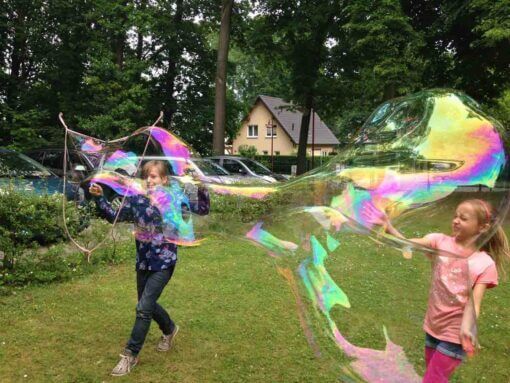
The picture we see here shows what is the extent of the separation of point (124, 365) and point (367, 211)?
2.44m

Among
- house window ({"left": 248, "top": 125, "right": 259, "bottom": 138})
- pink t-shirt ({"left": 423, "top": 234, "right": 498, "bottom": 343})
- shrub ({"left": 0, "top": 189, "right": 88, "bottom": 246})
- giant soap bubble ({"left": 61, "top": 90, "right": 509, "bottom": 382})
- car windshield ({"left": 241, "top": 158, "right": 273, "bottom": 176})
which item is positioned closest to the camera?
pink t-shirt ({"left": 423, "top": 234, "right": 498, "bottom": 343})

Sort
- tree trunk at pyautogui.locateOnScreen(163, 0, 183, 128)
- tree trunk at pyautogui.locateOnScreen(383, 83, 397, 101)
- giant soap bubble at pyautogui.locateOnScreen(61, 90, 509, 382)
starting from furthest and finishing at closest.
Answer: tree trunk at pyautogui.locateOnScreen(163, 0, 183, 128)
tree trunk at pyautogui.locateOnScreen(383, 83, 397, 101)
giant soap bubble at pyautogui.locateOnScreen(61, 90, 509, 382)

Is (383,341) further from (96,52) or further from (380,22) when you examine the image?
(96,52)

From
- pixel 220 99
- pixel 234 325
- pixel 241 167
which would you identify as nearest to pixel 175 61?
pixel 220 99

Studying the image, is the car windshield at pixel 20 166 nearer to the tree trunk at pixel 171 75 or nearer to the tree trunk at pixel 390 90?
the tree trunk at pixel 390 90

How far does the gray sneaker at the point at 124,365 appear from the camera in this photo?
158 inches

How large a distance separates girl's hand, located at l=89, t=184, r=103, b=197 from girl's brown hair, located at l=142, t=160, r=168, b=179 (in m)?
0.39

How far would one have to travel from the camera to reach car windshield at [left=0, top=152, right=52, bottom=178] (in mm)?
9531

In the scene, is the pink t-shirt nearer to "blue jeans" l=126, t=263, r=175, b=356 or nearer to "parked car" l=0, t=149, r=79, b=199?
"blue jeans" l=126, t=263, r=175, b=356

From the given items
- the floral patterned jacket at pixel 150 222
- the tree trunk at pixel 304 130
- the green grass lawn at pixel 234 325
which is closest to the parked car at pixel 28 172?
the green grass lawn at pixel 234 325

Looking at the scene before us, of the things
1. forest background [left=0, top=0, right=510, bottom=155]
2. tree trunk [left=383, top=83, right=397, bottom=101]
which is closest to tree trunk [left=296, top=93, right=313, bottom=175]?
forest background [left=0, top=0, right=510, bottom=155]

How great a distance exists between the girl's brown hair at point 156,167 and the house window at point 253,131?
5248 centimetres

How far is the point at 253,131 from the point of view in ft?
186

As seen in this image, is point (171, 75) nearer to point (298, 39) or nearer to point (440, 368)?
point (298, 39)
